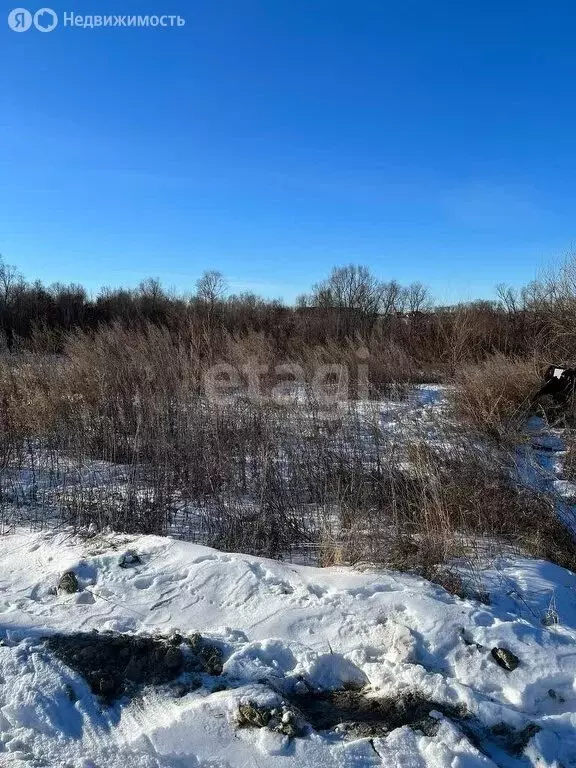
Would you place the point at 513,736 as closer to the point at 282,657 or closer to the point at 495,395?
the point at 282,657

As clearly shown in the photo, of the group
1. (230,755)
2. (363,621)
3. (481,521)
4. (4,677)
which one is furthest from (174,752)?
(481,521)

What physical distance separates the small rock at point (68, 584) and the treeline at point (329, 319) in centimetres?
812

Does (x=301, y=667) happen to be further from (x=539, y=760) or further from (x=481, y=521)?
(x=481, y=521)

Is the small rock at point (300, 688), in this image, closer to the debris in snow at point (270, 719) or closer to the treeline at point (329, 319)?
the debris in snow at point (270, 719)

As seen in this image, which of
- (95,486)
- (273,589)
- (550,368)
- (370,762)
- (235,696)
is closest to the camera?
(370,762)

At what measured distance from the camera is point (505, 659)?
2.58 m

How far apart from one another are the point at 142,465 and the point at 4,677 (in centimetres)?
320

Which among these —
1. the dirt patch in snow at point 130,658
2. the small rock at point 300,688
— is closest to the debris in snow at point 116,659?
the dirt patch in snow at point 130,658

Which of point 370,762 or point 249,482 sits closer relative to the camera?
point 370,762

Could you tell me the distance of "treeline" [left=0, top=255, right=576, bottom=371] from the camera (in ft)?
40.0

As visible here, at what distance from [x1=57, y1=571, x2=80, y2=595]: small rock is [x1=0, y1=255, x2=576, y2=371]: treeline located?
8.12m

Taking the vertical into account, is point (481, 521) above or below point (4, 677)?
above

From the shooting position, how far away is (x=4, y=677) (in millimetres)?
2527

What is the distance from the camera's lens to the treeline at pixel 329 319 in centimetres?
1219
